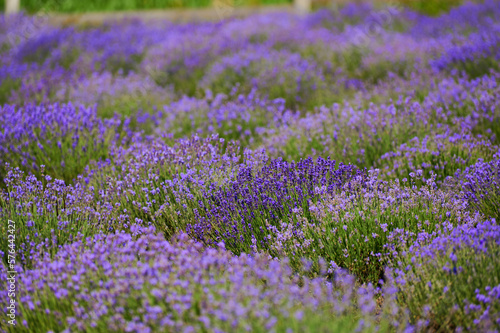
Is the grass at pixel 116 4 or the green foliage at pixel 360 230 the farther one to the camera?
the grass at pixel 116 4

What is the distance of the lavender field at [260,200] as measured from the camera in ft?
6.61

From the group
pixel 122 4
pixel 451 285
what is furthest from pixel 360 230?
pixel 122 4

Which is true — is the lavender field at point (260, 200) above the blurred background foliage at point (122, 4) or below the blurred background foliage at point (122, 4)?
above

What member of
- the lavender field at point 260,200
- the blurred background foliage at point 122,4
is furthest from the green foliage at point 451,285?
the blurred background foliage at point 122,4

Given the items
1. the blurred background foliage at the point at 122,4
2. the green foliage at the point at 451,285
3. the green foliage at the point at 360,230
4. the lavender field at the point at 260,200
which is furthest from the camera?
the blurred background foliage at the point at 122,4

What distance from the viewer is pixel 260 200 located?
2.99 metres

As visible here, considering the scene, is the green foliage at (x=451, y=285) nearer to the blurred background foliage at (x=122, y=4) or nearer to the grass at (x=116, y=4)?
the blurred background foliage at (x=122, y=4)

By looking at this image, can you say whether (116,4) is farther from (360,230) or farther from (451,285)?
(451,285)

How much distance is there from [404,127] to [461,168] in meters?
0.64

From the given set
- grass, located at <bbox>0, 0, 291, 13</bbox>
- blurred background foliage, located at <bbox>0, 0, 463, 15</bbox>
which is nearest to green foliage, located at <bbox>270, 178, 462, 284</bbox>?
blurred background foliage, located at <bbox>0, 0, 463, 15</bbox>

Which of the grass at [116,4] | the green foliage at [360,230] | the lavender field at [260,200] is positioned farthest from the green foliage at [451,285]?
the grass at [116,4]

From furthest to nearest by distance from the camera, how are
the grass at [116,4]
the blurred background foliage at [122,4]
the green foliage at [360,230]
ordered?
the grass at [116,4] < the blurred background foliage at [122,4] < the green foliage at [360,230]

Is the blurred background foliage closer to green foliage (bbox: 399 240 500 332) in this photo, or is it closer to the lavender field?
the lavender field

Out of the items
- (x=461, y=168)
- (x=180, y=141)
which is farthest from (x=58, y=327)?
(x=461, y=168)
